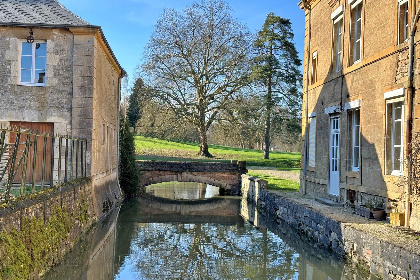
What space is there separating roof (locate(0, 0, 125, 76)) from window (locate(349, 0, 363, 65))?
708 centimetres

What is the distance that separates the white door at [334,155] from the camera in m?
13.3

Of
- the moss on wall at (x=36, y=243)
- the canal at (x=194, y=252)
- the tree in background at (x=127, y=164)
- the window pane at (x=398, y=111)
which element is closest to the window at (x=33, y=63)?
the canal at (x=194, y=252)

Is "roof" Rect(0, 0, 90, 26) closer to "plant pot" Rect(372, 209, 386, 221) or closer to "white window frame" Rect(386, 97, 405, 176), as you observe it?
"white window frame" Rect(386, 97, 405, 176)

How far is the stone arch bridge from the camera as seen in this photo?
2355cm

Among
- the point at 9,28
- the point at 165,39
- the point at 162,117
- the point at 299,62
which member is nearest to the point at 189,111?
the point at 162,117

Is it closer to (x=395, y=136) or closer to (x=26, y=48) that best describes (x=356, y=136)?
(x=395, y=136)

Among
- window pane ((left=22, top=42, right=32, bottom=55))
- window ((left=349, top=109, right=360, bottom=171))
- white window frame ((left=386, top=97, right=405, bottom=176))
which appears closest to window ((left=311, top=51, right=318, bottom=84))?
window ((left=349, top=109, right=360, bottom=171))

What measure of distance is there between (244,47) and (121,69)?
13234 mm

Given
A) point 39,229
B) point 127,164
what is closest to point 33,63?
point 39,229

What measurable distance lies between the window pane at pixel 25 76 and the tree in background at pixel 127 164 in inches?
296

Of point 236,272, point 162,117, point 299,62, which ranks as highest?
point 299,62

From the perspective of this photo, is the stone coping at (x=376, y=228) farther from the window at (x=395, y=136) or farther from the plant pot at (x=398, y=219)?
the window at (x=395, y=136)

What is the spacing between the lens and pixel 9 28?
13.0 metres

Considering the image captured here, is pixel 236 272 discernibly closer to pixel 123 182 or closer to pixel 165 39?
pixel 123 182
